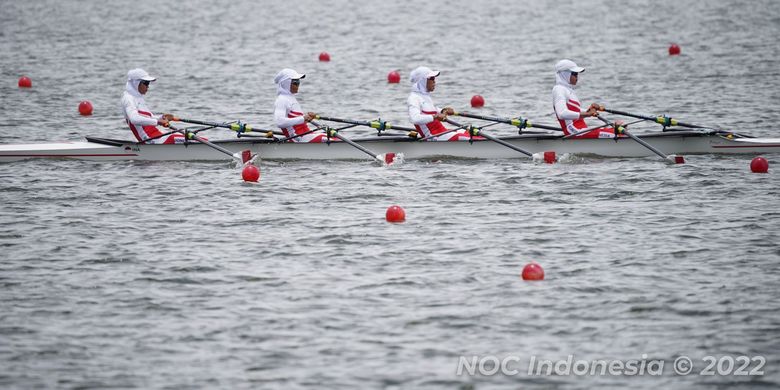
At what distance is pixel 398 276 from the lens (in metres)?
14.9

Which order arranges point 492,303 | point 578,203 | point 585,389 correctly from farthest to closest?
point 578,203, point 492,303, point 585,389

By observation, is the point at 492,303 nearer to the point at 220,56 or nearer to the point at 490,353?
the point at 490,353

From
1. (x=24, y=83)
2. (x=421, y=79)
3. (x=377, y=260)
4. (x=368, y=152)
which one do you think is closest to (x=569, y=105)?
(x=421, y=79)

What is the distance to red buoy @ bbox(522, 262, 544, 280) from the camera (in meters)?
14.5

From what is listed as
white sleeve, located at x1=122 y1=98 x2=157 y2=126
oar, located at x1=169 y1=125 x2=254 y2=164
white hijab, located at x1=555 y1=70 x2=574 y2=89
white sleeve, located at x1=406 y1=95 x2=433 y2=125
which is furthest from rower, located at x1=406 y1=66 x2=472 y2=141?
white sleeve, located at x1=122 y1=98 x2=157 y2=126

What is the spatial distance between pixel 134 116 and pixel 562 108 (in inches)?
292

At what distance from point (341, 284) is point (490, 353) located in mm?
2840

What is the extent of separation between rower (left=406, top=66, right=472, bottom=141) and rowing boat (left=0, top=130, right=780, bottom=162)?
170mm

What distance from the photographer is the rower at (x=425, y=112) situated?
69.7ft

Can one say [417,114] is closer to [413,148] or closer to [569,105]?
[413,148]

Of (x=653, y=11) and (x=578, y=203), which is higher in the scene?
(x=653, y=11)

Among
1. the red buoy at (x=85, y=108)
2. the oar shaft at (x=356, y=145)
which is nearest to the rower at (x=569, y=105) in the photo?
the oar shaft at (x=356, y=145)

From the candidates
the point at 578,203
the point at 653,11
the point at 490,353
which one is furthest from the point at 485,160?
the point at 653,11

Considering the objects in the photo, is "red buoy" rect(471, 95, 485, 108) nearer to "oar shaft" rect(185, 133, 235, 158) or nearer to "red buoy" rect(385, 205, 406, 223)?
"oar shaft" rect(185, 133, 235, 158)
